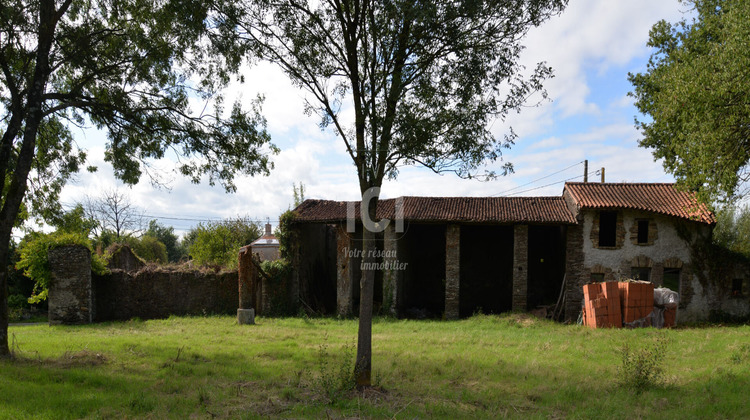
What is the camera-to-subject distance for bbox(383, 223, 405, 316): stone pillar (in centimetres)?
2186

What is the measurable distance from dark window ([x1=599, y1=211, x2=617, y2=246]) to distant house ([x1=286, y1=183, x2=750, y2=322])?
4 centimetres

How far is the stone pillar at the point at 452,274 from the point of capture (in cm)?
2158

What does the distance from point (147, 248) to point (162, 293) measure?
24.7 meters

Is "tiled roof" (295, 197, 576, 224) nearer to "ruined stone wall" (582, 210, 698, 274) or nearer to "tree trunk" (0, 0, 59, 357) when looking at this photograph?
"ruined stone wall" (582, 210, 698, 274)

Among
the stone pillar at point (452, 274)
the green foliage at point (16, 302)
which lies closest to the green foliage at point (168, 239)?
the green foliage at point (16, 302)

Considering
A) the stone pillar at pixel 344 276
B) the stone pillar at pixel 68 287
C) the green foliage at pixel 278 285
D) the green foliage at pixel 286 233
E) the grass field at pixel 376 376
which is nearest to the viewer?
the grass field at pixel 376 376

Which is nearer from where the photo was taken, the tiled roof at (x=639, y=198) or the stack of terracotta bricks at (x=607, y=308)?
the stack of terracotta bricks at (x=607, y=308)

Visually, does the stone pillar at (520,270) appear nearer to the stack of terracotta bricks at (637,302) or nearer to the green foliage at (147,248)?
the stack of terracotta bricks at (637,302)

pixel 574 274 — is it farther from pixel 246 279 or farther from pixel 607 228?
pixel 246 279

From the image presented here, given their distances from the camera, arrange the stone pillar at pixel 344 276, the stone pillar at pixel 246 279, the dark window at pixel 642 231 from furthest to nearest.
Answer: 1. the stone pillar at pixel 344 276
2. the dark window at pixel 642 231
3. the stone pillar at pixel 246 279

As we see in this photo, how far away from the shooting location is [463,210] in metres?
22.4

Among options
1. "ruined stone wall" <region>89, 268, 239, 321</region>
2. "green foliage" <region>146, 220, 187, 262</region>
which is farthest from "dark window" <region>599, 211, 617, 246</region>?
"green foliage" <region>146, 220, 187, 262</region>

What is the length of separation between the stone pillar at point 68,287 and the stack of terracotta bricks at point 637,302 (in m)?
20.3

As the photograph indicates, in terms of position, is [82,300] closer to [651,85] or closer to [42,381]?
[42,381]
